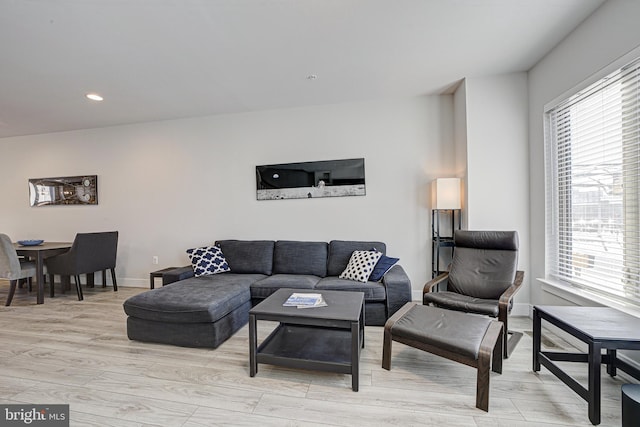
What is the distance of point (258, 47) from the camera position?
2.41 meters

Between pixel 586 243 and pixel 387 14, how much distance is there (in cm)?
247

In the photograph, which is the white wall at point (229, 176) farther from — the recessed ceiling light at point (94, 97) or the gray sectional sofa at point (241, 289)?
the recessed ceiling light at point (94, 97)

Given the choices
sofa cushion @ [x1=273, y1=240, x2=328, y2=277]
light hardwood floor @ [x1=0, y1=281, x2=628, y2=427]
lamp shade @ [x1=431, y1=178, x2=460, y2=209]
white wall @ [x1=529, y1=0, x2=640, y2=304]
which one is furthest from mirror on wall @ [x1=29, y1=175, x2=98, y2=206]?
white wall @ [x1=529, y1=0, x2=640, y2=304]

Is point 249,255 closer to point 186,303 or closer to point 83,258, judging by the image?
point 186,303

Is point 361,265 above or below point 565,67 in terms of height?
below

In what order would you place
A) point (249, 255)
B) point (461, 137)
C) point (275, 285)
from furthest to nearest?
1. point (249, 255)
2. point (461, 137)
3. point (275, 285)

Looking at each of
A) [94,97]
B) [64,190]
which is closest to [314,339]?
[94,97]

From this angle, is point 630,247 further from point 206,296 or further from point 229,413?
point 206,296

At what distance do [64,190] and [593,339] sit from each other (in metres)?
6.68

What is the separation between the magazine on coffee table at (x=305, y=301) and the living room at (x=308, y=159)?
0.48 metres

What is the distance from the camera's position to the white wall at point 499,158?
9.87 feet

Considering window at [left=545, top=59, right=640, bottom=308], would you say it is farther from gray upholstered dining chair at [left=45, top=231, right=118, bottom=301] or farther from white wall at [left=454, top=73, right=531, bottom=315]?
gray upholstered dining chair at [left=45, top=231, right=118, bottom=301]

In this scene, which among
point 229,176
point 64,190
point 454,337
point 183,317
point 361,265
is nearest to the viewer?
point 454,337

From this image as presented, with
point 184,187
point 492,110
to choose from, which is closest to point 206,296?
point 184,187
